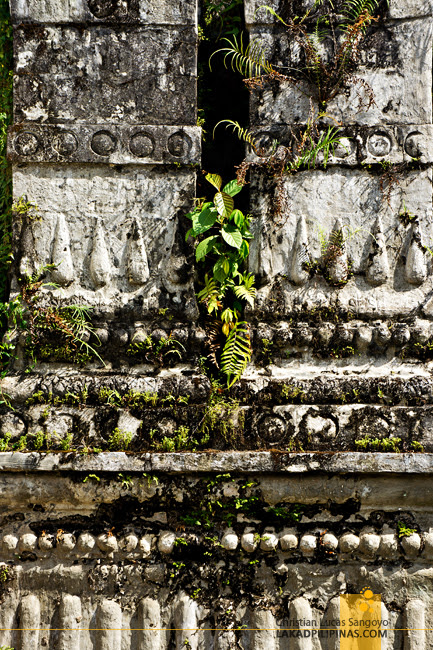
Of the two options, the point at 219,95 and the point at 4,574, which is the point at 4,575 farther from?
the point at 219,95

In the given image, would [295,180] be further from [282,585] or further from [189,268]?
[282,585]

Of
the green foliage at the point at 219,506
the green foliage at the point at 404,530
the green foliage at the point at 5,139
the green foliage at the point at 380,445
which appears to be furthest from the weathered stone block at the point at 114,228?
the green foliage at the point at 404,530

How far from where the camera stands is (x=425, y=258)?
378cm

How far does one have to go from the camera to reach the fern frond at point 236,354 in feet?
12.1

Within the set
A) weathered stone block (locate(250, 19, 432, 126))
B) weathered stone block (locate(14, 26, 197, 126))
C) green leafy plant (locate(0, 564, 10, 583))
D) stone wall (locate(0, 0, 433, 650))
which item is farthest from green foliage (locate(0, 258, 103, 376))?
weathered stone block (locate(250, 19, 432, 126))

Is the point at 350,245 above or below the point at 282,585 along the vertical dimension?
above

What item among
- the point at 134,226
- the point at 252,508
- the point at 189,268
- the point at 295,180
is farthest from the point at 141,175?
the point at 252,508

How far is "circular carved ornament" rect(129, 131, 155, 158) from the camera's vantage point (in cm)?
374

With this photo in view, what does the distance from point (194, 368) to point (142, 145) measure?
4.17 feet

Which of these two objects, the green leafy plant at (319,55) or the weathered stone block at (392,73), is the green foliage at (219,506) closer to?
the weathered stone block at (392,73)

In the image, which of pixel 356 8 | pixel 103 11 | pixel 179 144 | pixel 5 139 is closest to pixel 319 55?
pixel 356 8

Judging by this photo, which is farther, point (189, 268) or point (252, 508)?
point (189, 268)

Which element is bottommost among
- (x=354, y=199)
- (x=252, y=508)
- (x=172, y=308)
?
(x=252, y=508)

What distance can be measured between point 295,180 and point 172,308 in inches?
39.7
